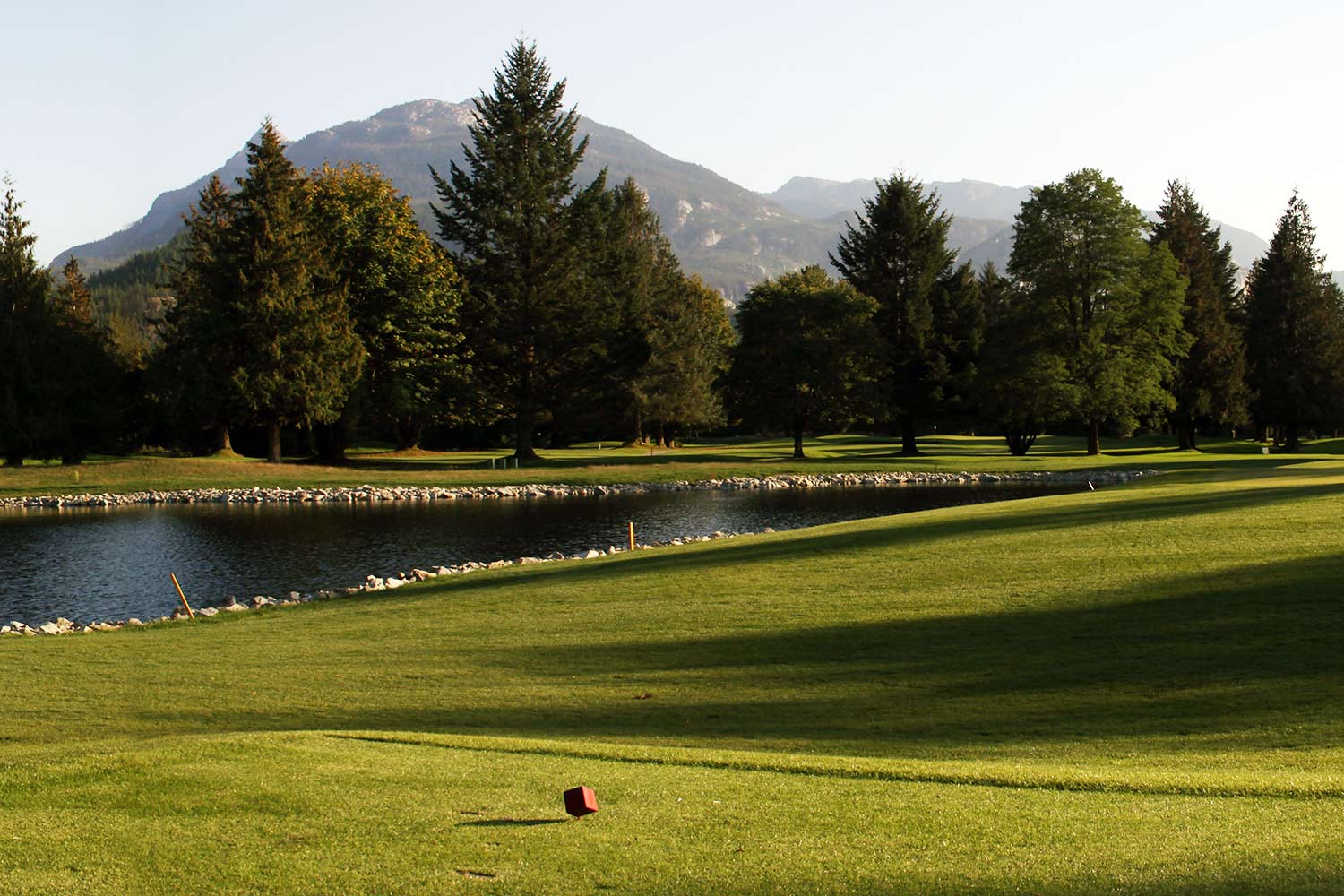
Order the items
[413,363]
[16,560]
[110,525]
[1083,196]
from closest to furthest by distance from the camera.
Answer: [16,560] < [110,525] < [1083,196] < [413,363]

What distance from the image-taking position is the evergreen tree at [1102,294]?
207 feet

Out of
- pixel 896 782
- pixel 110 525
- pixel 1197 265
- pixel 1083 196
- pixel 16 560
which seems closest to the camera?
pixel 896 782

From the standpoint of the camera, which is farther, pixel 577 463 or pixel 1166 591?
pixel 577 463

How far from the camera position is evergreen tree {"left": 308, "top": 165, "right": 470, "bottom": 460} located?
224ft

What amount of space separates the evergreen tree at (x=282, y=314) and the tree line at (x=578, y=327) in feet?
0.51

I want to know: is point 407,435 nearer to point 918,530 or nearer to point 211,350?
point 211,350

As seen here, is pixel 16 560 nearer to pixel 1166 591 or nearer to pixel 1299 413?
pixel 1166 591

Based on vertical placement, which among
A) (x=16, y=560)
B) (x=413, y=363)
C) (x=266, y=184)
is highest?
(x=266, y=184)

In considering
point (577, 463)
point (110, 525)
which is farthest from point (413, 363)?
point (110, 525)

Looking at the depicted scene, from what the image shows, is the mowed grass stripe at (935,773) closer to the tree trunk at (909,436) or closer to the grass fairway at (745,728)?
the grass fairway at (745,728)

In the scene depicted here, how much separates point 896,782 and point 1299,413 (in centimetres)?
7324

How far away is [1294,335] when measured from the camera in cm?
7238

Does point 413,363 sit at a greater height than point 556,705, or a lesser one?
greater

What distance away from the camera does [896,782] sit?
8180 millimetres
